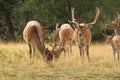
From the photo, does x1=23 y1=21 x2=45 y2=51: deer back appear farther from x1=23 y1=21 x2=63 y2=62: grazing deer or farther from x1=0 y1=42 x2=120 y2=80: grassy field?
x1=0 y1=42 x2=120 y2=80: grassy field

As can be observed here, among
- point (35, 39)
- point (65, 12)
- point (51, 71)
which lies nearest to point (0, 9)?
point (65, 12)

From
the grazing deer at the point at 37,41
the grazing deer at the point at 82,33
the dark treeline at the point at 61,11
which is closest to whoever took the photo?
the grazing deer at the point at 37,41

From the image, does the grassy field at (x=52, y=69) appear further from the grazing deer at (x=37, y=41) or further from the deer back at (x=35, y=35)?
the deer back at (x=35, y=35)

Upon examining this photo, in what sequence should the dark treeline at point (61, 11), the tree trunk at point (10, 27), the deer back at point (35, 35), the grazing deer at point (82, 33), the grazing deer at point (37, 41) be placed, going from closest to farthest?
1. the grazing deer at point (37, 41)
2. the deer back at point (35, 35)
3. the grazing deer at point (82, 33)
4. the dark treeline at point (61, 11)
5. the tree trunk at point (10, 27)

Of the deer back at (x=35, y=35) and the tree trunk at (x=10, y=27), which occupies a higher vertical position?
the deer back at (x=35, y=35)

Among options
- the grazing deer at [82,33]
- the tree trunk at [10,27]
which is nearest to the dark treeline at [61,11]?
the tree trunk at [10,27]

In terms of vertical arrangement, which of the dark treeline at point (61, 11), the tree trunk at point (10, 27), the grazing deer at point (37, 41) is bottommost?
the tree trunk at point (10, 27)

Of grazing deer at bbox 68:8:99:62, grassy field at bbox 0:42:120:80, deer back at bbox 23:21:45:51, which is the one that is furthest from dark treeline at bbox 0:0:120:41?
deer back at bbox 23:21:45:51

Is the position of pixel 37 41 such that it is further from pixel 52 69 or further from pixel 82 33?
pixel 52 69

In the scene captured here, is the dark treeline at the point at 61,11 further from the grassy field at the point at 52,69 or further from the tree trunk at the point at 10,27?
the grassy field at the point at 52,69

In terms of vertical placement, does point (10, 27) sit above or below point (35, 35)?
below

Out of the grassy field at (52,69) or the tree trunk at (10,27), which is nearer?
the grassy field at (52,69)

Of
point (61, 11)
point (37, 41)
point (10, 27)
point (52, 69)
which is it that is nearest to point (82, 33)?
point (37, 41)

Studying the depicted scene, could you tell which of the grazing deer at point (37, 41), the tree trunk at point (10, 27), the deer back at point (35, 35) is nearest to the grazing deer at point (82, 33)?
the grazing deer at point (37, 41)
